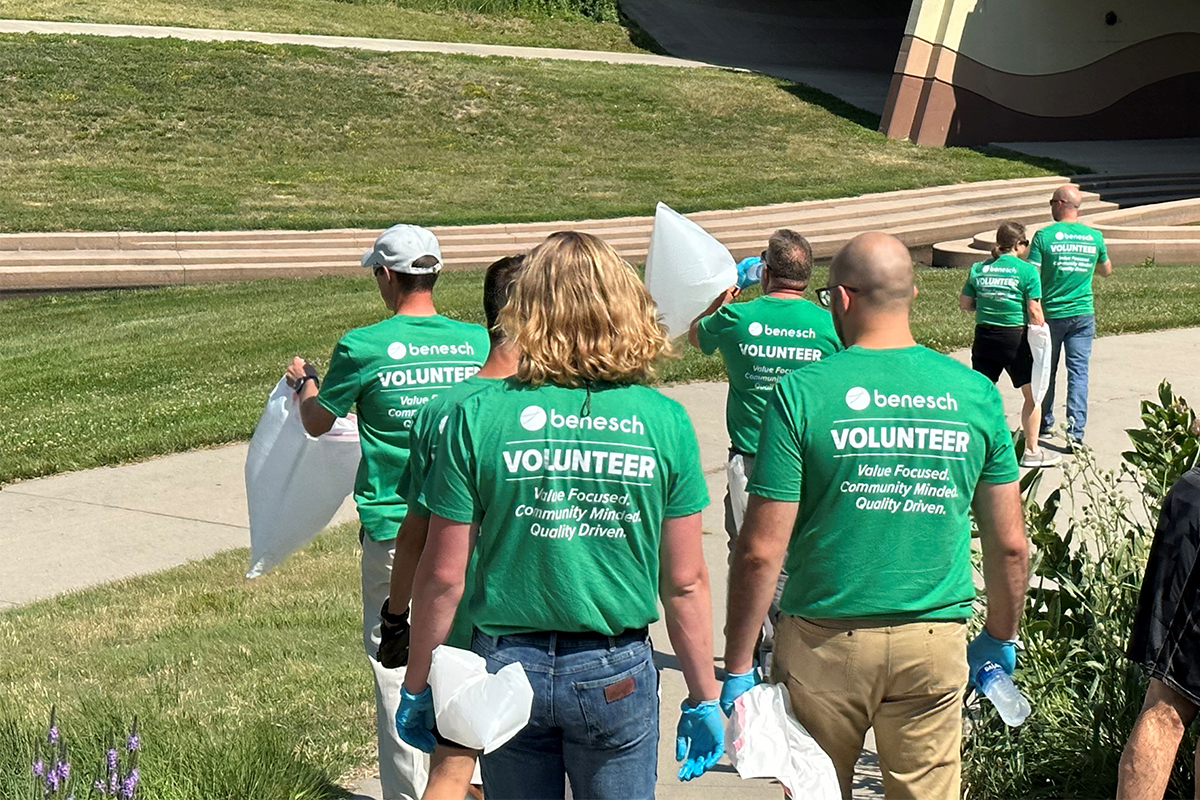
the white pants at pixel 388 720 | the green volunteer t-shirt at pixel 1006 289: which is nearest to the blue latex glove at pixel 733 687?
the white pants at pixel 388 720

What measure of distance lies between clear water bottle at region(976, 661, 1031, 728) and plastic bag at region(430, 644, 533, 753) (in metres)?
1.43

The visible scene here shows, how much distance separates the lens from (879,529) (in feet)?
11.6

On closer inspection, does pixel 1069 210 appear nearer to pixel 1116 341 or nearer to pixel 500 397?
pixel 1116 341

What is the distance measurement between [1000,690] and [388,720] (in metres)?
1.90

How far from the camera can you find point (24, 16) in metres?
31.7

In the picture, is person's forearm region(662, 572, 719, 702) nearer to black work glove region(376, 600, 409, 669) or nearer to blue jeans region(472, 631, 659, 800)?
blue jeans region(472, 631, 659, 800)

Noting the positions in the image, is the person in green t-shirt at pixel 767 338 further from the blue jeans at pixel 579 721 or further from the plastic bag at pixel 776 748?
the blue jeans at pixel 579 721

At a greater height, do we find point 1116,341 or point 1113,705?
point 1113,705

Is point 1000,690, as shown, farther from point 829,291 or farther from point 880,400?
point 829,291

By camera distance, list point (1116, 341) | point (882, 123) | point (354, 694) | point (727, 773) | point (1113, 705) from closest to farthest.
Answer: point (1113, 705) → point (727, 773) → point (354, 694) → point (1116, 341) → point (882, 123)

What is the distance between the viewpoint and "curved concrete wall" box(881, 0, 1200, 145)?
30094mm

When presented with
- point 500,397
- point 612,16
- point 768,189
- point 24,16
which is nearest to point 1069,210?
point 500,397

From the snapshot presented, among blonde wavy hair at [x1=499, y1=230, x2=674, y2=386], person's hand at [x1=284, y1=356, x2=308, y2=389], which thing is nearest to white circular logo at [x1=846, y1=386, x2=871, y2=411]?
blonde wavy hair at [x1=499, y1=230, x2=674, y2=386]

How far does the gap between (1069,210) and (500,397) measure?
7857mm
